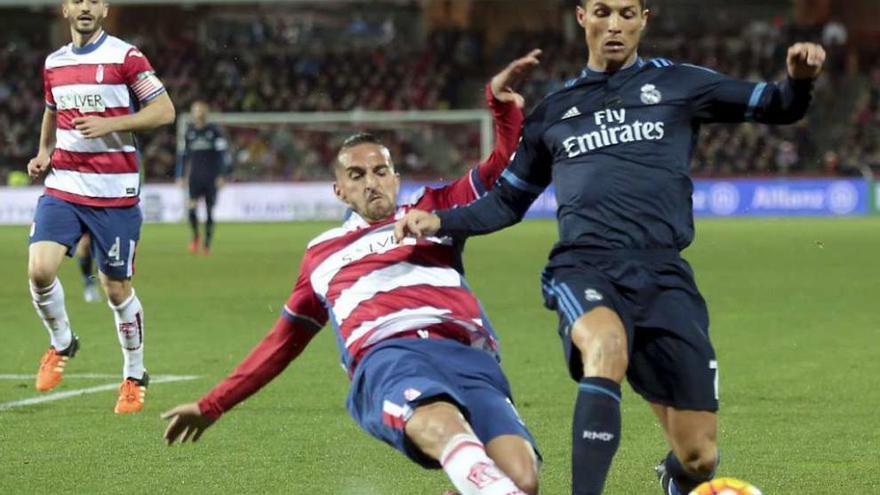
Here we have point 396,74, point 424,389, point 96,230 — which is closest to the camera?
point 424,389

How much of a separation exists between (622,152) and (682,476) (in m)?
1.22

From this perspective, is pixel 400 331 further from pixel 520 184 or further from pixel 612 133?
pixel 612 133

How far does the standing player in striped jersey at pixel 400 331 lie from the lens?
4922 millimetres

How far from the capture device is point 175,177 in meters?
35.9

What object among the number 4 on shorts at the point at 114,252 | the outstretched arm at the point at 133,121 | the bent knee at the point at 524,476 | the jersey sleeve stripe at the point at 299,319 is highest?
the jersey sleeve stripe at the point at 299,319

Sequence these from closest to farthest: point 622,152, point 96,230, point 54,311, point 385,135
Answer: point 622,152 < point 96,230 < point 54,311 < point 385,135

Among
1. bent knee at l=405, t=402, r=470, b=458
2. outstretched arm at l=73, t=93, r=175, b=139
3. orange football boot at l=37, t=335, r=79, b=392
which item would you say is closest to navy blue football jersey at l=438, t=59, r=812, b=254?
bent knee at l=405, t=402, r=470, b=458

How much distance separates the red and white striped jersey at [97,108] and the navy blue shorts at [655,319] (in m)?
4.37

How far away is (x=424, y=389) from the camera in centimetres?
490

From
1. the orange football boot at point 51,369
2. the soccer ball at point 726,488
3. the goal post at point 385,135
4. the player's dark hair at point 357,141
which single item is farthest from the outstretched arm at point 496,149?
the goal post at point 385,135

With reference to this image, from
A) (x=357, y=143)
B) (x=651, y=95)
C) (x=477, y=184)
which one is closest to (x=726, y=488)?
(x=651, y=95)

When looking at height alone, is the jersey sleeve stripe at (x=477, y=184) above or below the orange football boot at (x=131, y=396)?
above

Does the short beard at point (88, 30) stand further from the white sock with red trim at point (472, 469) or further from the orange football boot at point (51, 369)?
the white sock with red trim at point (472, 469)

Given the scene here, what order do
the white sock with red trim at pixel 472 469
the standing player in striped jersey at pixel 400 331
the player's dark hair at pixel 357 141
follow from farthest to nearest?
the player's dark hair at pixel 357 141
the standing player in striped jersey at pixel 400 331
the white sock with red trim at pixel 472 469
